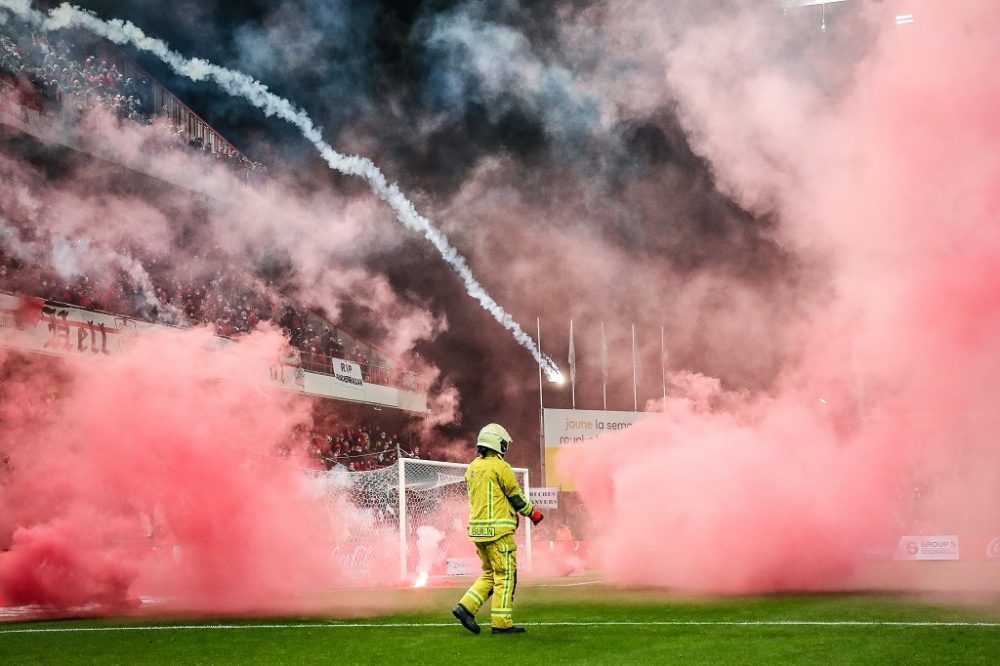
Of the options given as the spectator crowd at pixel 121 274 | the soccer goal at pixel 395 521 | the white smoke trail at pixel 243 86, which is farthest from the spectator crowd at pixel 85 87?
the soccer goal at pixel 395 521

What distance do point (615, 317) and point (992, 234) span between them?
28953 mm

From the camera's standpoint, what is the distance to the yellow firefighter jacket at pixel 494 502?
10539mm

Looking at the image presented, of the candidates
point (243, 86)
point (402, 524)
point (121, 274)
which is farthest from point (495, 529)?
point (121, 274)

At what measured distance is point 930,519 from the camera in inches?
979

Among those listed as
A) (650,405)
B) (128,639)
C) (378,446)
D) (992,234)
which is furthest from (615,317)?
(128,639)

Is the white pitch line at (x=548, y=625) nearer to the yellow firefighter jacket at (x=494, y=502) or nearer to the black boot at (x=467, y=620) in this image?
the black boot at (x=467, y=620)

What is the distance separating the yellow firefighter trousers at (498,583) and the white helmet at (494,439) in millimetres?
951

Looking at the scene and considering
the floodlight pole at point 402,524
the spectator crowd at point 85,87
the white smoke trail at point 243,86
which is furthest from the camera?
the floodlight pole at point 402,524

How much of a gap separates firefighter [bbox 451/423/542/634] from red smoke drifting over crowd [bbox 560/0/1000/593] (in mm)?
6389

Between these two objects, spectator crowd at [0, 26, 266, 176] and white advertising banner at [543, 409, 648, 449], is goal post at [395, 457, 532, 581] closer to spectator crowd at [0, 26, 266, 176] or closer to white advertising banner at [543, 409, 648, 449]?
white advertising banner at [543, 409, 648, 449]

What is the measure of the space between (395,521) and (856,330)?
1473 centimetres

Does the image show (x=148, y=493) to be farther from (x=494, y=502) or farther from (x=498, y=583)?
(x=498, y=583)

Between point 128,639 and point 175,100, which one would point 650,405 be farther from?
point 128,639

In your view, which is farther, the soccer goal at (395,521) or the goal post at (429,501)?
the soccer goal at (395,521)
